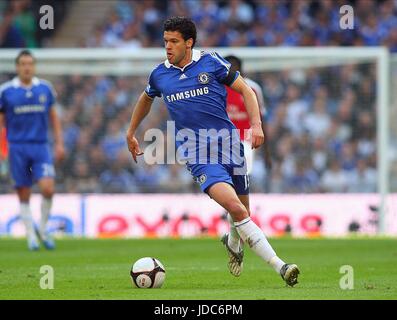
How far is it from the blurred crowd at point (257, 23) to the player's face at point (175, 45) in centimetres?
1455

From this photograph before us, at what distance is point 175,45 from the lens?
10328mm

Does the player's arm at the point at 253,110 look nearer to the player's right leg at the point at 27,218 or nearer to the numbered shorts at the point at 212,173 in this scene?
the numbered shorts at the point at 212,173

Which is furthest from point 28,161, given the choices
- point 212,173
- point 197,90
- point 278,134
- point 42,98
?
point 212,173

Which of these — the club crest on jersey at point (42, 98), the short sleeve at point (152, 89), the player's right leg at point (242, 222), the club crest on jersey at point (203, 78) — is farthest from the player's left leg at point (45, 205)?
the player's right leg at point (242, 222)

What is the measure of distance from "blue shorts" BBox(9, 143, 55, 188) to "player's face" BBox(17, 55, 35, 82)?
41.1 inches

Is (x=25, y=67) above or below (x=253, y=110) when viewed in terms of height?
above

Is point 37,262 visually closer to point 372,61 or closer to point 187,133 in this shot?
point 187,133

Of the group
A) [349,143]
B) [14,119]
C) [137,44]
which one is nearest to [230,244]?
[14,119]

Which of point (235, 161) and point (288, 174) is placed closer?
point (235, 161)

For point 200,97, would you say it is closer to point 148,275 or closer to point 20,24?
point 148,275

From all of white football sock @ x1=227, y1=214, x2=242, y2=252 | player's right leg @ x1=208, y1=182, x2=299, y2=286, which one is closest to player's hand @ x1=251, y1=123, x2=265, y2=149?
player's right leg @ x1=208, y1=182, x2=299, y2=286

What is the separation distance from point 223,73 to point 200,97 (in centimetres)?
32

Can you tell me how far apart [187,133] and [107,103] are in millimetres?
11364

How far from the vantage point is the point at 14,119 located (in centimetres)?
1652
